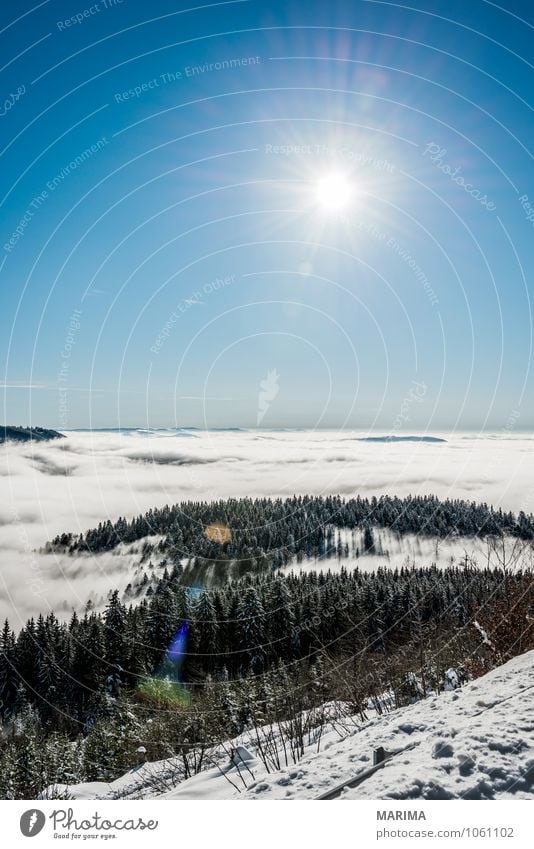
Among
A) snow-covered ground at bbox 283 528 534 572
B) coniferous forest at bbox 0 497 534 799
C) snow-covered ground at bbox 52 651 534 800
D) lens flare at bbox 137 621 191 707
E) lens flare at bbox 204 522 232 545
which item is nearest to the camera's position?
A: snow-covered ground at bbox 52 651 534 800

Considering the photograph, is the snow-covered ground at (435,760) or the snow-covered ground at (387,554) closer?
the snow-covered ground at (435,760)

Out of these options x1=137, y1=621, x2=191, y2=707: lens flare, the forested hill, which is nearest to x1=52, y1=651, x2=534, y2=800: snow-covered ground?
x1=137, y1=621, x2=191, y2=707: lens flare

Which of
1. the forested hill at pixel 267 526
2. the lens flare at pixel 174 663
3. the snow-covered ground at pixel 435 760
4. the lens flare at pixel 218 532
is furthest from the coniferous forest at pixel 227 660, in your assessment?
the forested hill at pixel 267 526

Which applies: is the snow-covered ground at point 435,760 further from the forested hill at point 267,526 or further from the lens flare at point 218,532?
the lens flare at point 218,532

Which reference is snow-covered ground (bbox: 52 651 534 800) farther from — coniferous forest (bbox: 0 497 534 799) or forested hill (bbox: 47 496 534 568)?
forested hill (bbox: 47 496 534 568)

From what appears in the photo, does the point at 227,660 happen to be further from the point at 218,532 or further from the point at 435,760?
the point at 218,532

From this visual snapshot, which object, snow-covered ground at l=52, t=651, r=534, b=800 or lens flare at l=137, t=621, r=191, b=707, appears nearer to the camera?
snow-covered ground at l=52, t=651, r=534, b=800
